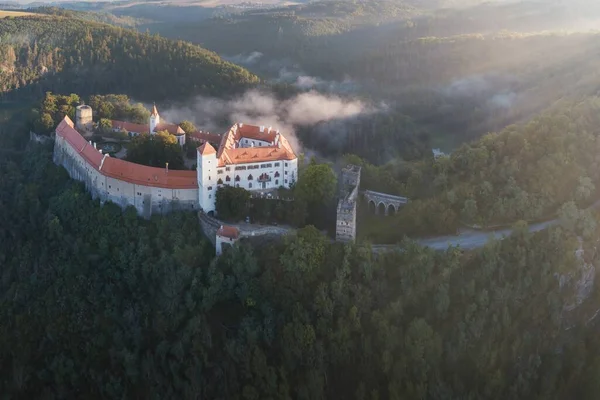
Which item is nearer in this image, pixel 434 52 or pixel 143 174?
pixel 143 174

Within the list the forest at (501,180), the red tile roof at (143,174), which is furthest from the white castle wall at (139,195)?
the forest at (501,180)

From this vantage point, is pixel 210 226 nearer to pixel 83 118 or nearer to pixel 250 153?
pixel 250 153

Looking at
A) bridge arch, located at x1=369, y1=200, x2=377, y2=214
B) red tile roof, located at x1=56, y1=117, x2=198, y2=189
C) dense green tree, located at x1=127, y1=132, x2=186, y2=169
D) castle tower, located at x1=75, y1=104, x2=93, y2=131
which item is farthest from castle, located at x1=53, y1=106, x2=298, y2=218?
castle tower, located at x1=75, y1=104, x2=93, y2=131

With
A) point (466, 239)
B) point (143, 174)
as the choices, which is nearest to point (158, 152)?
point (143, 174)

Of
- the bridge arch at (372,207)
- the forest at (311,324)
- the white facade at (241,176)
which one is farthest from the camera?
the bridge arch at (372,207)

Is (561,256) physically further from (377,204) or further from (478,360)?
(377,204)

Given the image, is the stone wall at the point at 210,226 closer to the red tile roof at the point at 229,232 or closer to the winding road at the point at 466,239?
the red tile roof at the point at 229,232
